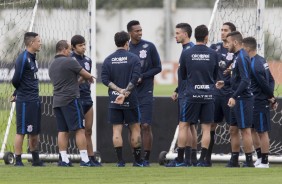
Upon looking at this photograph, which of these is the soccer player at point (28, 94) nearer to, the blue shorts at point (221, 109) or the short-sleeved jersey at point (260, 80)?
the blue shorts at point (221, 109)

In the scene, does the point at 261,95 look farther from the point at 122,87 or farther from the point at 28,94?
the point at 28,94

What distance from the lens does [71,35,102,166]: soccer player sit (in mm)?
19109

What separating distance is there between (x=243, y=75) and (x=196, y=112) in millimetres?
988

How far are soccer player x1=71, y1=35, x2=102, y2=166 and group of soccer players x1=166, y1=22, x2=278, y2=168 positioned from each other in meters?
1.52

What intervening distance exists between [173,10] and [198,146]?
135 ft

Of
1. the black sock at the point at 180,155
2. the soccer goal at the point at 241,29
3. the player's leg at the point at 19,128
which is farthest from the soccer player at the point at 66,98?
the soccer goal at the point at 241,29

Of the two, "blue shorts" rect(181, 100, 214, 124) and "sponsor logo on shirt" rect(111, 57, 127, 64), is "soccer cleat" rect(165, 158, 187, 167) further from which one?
"sponsor logo on shirt" rect(111, 57, 127, 64)

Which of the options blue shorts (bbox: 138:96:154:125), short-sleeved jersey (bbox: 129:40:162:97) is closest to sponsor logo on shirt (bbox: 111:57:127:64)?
short-sleeved jersey (bbox: 129:40:162:97)

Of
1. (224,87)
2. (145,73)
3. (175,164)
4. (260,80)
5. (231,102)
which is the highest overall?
(145,73)

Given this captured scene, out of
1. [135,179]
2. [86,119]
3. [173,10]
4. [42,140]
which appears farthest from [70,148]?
[173,10]

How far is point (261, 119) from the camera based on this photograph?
18703mm

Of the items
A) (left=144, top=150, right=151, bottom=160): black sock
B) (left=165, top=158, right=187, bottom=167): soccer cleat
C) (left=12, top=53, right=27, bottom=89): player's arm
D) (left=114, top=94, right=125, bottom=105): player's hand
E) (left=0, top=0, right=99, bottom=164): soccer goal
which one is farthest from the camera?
(left=0, top=0, right=99, bottom=164): soccer goal

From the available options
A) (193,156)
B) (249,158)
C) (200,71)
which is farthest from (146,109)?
(249,158)

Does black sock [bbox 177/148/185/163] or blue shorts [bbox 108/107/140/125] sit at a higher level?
blue shorts [bbox 108/107/140/125]
